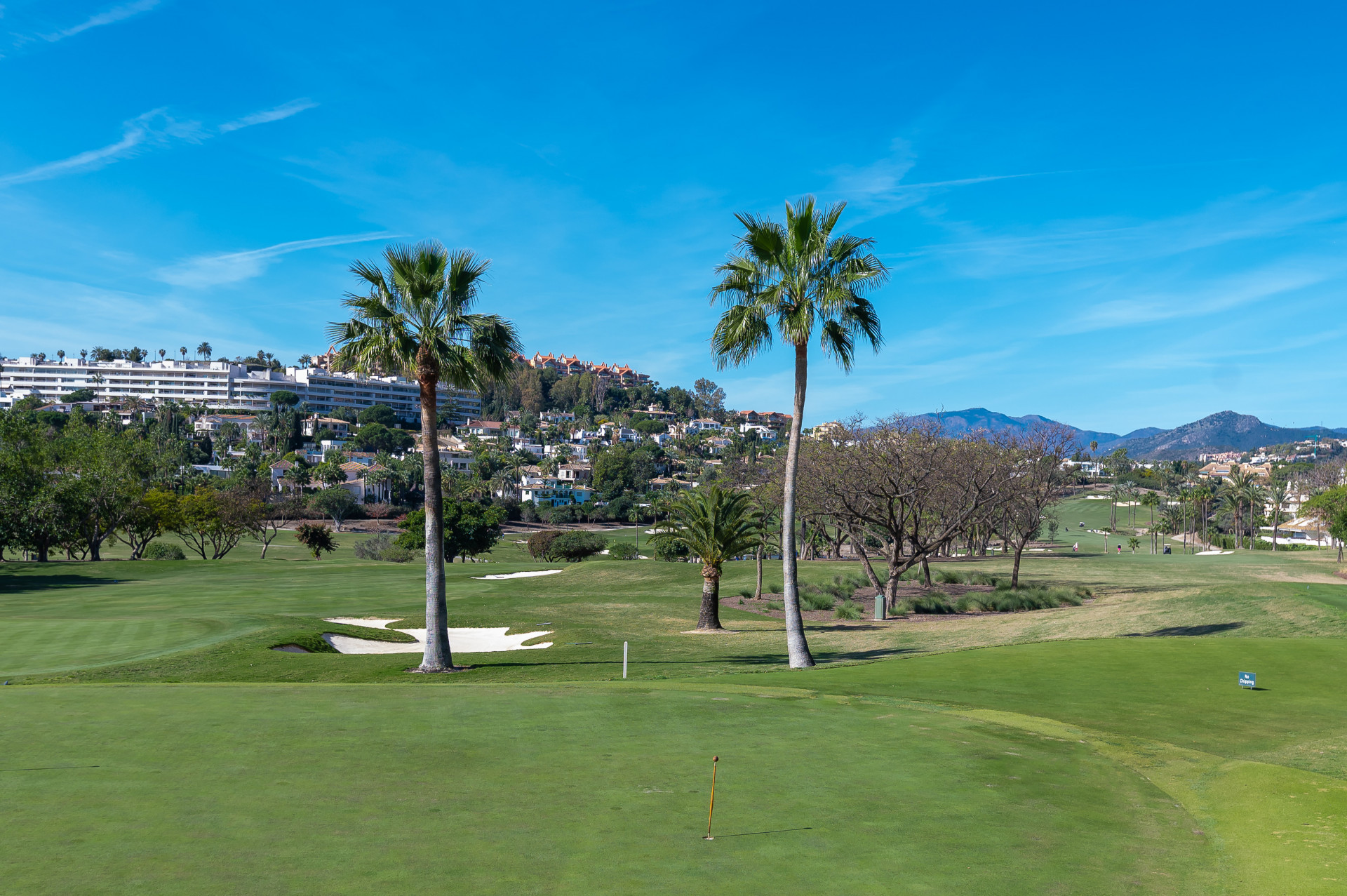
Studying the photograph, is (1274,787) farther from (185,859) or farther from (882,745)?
(185,859)

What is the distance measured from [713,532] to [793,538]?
12.5m

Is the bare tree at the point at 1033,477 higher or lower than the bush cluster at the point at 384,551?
higher

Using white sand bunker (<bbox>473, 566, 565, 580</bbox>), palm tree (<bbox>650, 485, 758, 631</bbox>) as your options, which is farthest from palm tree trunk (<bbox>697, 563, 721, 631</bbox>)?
white sand bunker (<bbox>473, 566, 565, 580</bbox>)

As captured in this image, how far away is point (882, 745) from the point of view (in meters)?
11.9

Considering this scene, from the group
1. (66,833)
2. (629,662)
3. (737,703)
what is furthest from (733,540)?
(66,833)

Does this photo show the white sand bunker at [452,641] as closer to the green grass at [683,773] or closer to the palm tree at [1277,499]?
the green grass at [683,773]

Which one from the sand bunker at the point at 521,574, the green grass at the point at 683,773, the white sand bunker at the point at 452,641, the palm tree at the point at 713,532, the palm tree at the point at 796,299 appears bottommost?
the white sand bunker at the point at 452,641

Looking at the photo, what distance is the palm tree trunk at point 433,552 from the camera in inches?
913

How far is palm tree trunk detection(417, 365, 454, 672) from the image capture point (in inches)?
913

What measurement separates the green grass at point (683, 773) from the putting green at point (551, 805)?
4cm

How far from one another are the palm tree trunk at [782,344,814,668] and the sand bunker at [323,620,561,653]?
974 cm

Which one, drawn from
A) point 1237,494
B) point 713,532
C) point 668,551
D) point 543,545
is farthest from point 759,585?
point 1237,494

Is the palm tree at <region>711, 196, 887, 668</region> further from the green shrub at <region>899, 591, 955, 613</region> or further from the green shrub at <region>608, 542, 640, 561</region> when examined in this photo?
the green shrub at <region>608, 542, 640, 561</region>

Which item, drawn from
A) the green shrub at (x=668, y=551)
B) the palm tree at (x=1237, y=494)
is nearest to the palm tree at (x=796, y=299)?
the green shrub at (x=668, y=551)
